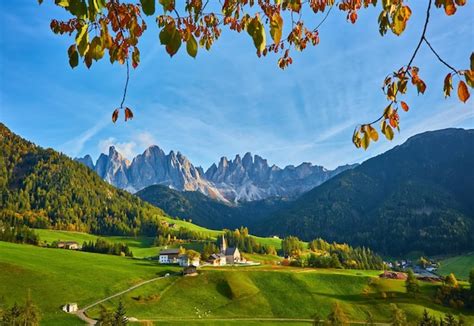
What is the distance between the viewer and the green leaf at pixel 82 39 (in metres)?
4.04

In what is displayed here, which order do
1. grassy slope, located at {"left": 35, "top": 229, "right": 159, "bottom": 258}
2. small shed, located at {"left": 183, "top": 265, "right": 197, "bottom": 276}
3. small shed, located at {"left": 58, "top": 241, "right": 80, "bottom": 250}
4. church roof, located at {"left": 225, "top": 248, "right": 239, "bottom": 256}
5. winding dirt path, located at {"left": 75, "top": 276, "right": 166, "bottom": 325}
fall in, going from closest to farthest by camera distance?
winding dirt path, located at {"left": 75, "top": 276, "right": 166, "bottom": 325}, small shed, located at {"left": 183, "top": 265, "right": 197, "bottom": 276}, church roof, located at {"left": 225, "top": 248, "right": 239, "bottom": 256}, small shed, located at {"left": 58, "top": 241, "right": 80, "bottom": 250}, grassy slope, located at {"left": 35, "top": 229, "right": 159, "bottom": 258}

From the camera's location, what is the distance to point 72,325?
64.9 metres

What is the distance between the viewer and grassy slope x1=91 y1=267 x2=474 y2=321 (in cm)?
8225

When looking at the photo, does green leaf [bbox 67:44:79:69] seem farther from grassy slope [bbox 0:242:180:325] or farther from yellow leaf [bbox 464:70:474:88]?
grassy slope [bbox 0:242:180:325]

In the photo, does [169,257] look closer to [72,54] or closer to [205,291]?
[205,291]

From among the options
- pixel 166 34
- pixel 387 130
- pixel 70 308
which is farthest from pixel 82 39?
pixel 70 308

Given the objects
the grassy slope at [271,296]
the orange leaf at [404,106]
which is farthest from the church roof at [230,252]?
the orange leaf at [404,106]

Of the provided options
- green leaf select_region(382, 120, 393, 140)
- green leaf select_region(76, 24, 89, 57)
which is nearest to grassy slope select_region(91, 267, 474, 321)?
green leaf select_region(382, 120, 393, 140)

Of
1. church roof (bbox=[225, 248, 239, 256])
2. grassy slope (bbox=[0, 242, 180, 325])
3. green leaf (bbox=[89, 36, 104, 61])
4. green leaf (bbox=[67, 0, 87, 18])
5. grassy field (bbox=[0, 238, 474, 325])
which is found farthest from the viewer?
church roof (bbox=[225, 248, 239, 256])

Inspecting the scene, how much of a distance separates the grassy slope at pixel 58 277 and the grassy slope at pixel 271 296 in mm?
7154

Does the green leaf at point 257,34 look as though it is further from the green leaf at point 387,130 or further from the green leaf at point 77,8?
the green leaf at point 387,130

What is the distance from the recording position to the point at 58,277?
90312 millimetres

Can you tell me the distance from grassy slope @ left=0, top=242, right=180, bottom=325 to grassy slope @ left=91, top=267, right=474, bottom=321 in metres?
7.15

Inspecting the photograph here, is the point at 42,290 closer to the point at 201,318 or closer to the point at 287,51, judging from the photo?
the point at 201,318
